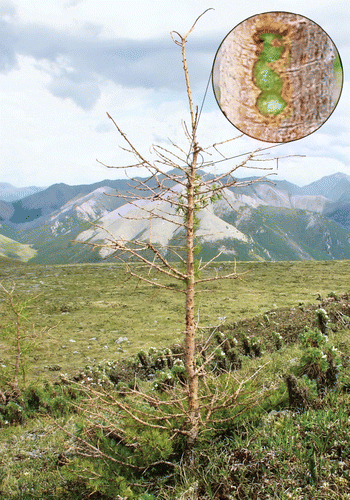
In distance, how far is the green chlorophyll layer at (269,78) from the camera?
11.6 feet

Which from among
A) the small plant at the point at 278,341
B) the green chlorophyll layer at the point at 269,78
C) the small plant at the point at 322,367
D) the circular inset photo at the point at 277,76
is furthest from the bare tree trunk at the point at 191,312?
the small plant at the point at 278,341

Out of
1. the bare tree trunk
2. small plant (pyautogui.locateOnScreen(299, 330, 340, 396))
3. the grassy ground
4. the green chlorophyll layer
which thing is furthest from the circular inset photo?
the grassy ground

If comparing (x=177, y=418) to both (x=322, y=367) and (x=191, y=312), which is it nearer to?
(x=191, y=312)

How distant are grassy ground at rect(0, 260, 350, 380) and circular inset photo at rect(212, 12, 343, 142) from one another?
641cm

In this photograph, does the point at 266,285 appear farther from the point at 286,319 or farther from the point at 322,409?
the point at 322,409

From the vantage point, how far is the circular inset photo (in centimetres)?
344

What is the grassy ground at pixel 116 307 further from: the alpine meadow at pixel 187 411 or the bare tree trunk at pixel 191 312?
the bare tree trunk at pixel 191 312

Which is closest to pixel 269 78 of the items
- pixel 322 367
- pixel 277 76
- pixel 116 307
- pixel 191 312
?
pixel 277 76

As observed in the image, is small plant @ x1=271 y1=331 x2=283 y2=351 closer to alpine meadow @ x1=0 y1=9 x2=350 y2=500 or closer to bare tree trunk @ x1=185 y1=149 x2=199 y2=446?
alpine meadow @ x1=0 y1=9 x2=350 y2=500

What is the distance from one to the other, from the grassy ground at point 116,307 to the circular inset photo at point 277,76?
6411 millimetres

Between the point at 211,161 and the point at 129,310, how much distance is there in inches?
668

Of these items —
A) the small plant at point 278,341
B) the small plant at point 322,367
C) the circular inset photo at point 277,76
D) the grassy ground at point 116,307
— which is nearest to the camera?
the circular inset photo at point 277,76

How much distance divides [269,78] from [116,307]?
18.3 m

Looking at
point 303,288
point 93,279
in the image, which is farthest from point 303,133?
point 93,279
